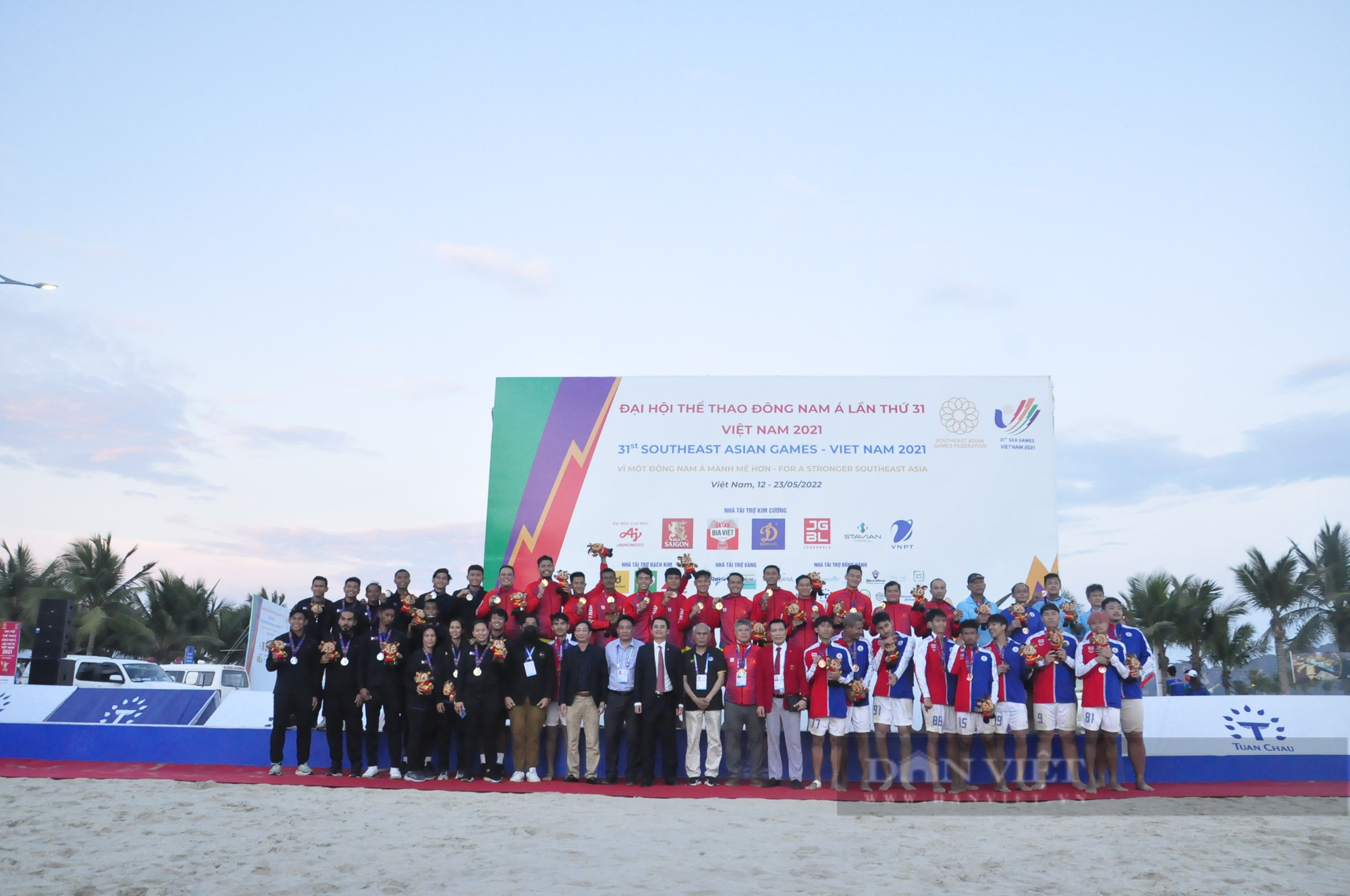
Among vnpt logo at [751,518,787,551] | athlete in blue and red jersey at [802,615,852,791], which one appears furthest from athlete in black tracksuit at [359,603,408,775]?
vnpt logo at [751,518,787,551]

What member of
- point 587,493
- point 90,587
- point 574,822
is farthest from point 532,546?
point 90,587

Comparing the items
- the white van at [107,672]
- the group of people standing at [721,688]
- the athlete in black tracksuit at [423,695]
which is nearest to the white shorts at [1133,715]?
the group of people standing at [721,688]

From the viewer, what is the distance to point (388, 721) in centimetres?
825

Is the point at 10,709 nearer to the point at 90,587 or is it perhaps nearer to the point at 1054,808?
the point at 1054,808

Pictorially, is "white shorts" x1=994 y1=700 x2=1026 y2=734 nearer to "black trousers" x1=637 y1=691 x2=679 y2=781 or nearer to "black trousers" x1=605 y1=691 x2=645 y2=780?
"black trousers" x1=637 y1=691 x2=679 y2=781

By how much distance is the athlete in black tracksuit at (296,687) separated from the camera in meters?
8.16

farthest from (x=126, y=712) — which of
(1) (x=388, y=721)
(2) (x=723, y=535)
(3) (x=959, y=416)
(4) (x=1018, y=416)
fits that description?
(4) (x=1018, y=416)

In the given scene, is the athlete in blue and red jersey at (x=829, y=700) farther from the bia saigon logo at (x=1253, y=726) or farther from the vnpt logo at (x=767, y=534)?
the bia saigon logo at (x=1253, y=726)

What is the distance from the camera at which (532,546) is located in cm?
1080

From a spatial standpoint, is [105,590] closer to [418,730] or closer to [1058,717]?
[418,730]

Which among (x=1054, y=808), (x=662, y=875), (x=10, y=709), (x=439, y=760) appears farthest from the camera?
(x=10, y=709)

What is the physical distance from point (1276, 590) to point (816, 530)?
67.1ft

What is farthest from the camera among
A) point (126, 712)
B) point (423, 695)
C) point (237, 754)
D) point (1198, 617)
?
point (1198, 617)

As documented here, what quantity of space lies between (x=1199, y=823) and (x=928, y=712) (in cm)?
209
